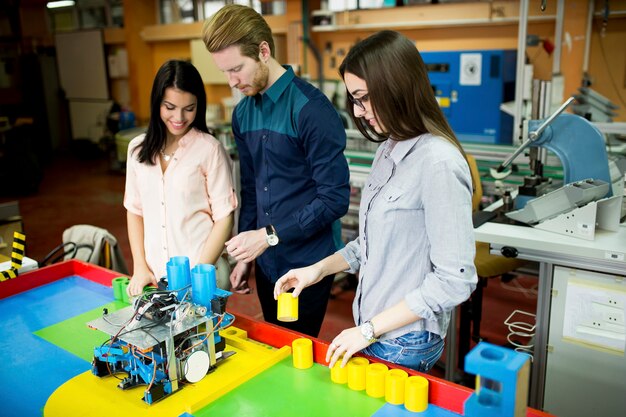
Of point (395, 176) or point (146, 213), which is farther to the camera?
point (146, 213)

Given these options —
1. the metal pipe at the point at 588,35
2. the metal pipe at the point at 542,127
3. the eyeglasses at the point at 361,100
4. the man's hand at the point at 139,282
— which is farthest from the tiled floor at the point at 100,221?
the metal pipe at the point at 588,35

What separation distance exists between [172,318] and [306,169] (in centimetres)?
71

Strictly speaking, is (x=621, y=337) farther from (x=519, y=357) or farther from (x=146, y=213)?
(x=146, y=213)

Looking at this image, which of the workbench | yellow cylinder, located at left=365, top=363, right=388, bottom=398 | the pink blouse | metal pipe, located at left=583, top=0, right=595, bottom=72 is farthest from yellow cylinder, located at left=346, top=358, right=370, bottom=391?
metal pipe, located at left=583, top=0, right=595, bottom=72

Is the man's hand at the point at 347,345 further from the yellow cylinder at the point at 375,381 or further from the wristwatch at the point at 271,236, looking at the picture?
the wristwatch at the point at 271,236

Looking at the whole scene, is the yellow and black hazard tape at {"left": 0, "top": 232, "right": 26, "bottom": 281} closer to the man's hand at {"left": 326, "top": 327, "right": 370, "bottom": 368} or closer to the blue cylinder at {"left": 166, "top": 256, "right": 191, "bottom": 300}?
the blue cylinder at {"left": 166, "top": 256, "right": 191, "bottom": 300}

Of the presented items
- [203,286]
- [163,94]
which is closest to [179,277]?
[203,286]

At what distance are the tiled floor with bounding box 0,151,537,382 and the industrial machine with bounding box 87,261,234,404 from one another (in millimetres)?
818

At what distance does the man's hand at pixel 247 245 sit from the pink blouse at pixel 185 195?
0.22 m

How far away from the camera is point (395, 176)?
129cm

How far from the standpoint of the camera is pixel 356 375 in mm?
1291

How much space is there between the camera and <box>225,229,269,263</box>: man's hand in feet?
5.52

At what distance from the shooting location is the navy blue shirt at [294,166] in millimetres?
1747

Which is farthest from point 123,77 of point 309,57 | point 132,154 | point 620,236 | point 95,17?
point 620,236
